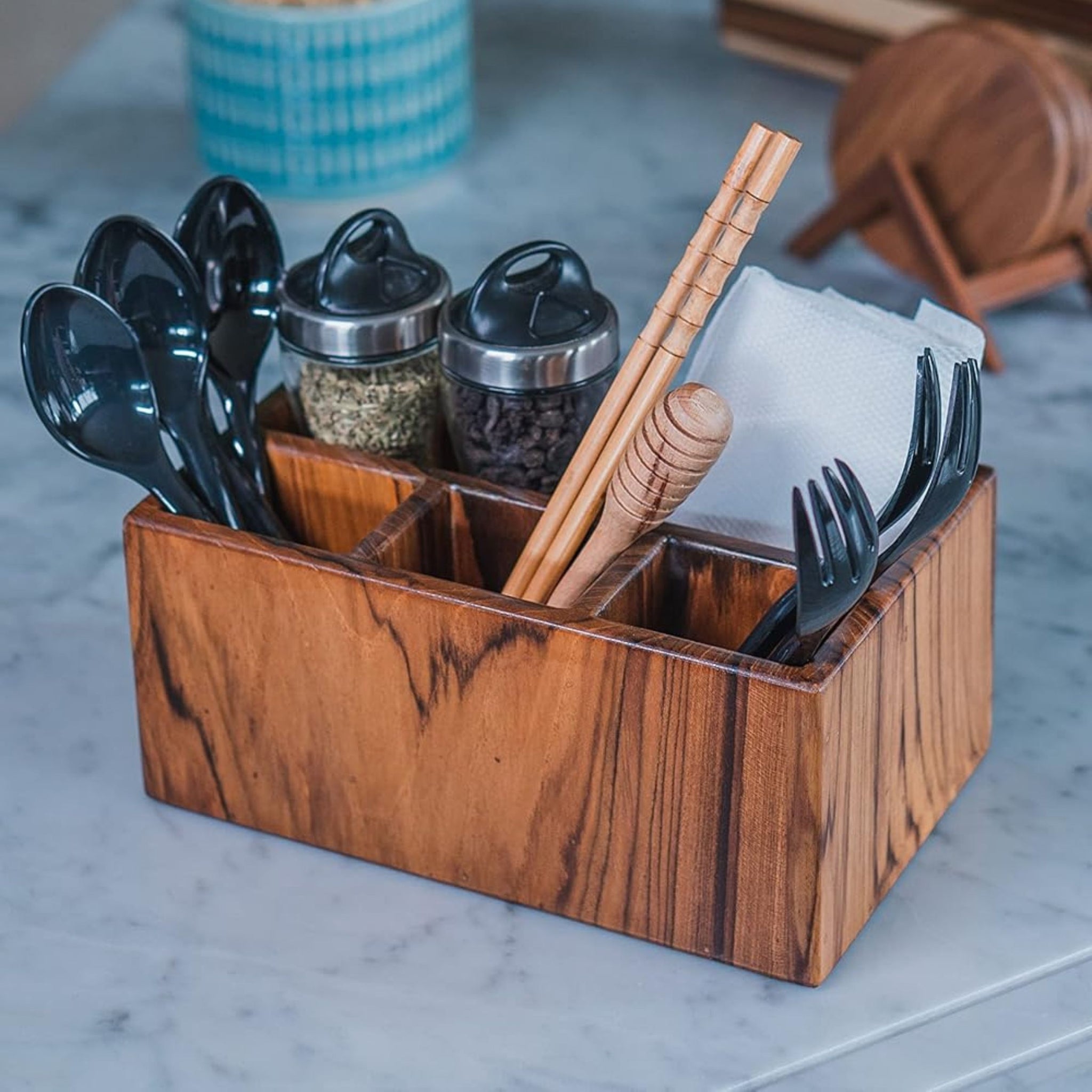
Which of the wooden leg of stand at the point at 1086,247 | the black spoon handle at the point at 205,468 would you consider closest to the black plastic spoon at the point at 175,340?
the black spoon handle at the point at 205,468

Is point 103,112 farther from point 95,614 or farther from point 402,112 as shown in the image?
point 95,614

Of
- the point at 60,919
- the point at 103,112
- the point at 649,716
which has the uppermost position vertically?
the point at 649,716

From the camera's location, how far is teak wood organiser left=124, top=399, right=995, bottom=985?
0.60m

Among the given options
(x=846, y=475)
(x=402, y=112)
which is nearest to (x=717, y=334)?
(x=846, y=475)

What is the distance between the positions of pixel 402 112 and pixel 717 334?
22.3 inches

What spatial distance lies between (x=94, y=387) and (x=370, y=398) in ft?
0.36

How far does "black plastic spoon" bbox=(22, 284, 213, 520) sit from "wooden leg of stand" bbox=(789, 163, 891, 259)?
23.5 inches

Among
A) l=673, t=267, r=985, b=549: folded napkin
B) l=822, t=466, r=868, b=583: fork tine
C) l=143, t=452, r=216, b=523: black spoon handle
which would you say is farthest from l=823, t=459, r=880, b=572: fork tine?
l=143, t=452, r=216, b=523: black spoon handle

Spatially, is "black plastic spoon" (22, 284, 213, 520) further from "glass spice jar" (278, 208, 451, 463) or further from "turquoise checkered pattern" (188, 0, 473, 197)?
"turquoise checkered pattern" (188, 0, 473, 197)

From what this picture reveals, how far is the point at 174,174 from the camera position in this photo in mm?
1310

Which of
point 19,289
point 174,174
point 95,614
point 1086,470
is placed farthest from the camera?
point 174,174

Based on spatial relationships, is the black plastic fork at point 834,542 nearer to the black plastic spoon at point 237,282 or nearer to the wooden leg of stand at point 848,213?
the black plastic spoon at point 237,282

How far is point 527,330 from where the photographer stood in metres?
0.68

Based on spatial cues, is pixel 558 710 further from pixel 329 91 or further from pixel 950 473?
pixel 329 91
